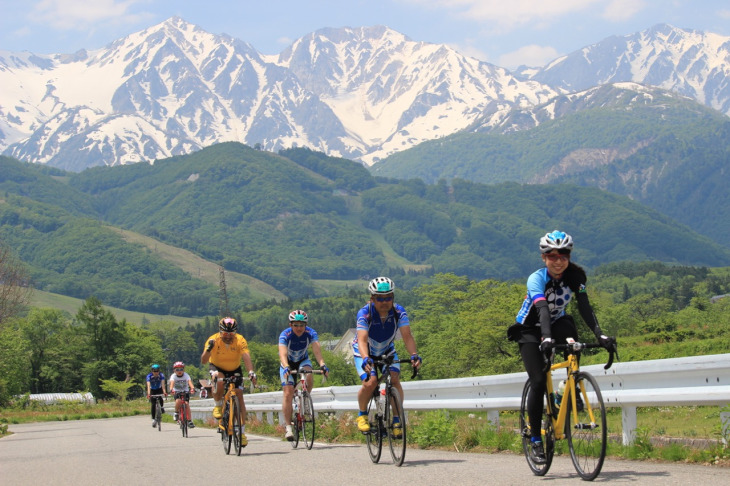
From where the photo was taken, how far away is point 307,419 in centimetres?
1530

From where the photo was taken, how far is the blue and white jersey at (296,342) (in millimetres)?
15398

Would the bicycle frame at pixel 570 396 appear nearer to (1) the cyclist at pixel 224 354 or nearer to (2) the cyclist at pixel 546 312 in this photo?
(2) the cyclist at pixel 546 312

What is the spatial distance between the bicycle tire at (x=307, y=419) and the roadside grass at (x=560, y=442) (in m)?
0.98

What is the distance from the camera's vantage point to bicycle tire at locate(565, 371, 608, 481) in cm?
834

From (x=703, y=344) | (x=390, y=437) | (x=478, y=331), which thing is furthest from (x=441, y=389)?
(x=478, y=331)

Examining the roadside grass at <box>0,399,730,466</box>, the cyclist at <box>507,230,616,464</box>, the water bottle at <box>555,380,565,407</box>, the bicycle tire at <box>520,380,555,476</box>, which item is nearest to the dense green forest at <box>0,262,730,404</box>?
the roadside grass at <box>0,399,730,466</box>

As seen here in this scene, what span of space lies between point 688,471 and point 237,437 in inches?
301

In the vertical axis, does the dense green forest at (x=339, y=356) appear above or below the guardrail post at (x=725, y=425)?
above

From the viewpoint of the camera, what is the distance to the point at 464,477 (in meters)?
9.53

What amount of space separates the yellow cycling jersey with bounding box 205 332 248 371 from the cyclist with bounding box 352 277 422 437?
429cm

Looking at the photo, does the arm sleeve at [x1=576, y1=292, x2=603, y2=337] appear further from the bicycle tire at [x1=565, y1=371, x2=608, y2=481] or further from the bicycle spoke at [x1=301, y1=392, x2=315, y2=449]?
the bicycle spoke at [x1=301, y1=392, x2=315, y2=449]

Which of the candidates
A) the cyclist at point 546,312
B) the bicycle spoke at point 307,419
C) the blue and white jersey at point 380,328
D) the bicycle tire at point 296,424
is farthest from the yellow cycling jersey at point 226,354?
the cyclist at point 546,312

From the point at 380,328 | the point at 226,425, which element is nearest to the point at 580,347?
the point at 380,328

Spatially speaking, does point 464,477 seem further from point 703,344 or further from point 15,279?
point 15,279
